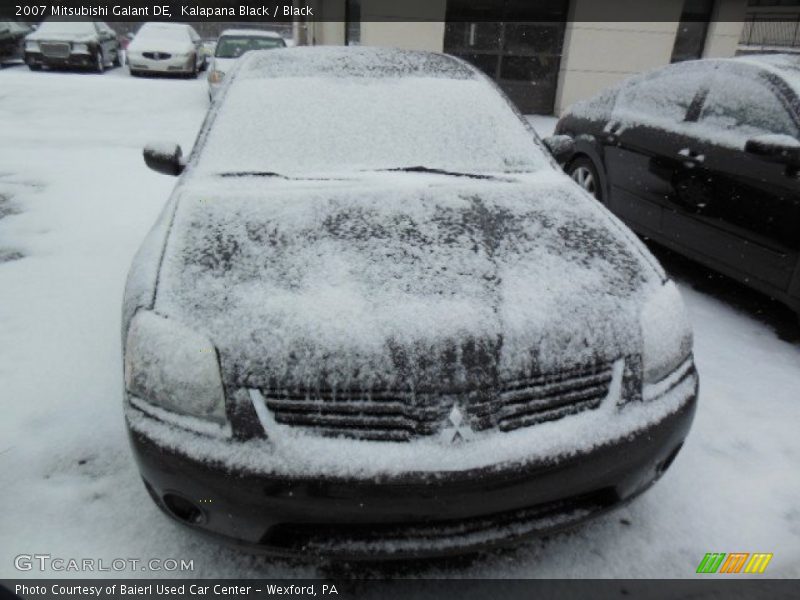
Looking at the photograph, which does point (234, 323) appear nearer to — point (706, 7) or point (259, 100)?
point (259, 100)

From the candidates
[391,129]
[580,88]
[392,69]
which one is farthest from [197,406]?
[580,88]

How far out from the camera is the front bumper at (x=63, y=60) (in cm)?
1448

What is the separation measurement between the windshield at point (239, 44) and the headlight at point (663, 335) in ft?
38.6

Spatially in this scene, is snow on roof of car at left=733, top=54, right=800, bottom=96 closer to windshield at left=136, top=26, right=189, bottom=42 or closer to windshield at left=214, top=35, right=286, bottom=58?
windshield at left=214, top=35, right=286, bottom=58

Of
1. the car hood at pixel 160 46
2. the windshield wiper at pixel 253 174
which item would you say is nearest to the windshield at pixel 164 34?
the car hood at pixel 160 46

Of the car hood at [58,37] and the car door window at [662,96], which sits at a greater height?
the car door window at [662,96]

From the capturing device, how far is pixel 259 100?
2.81 m

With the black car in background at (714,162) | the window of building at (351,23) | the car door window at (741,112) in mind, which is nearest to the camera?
the black car in background at (714,162)

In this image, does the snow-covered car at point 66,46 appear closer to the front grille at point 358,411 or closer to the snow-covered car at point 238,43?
the snow-covered car at point 238,43

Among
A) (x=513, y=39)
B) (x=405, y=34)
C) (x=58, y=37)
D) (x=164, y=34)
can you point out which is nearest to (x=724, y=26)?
(x=513, y=39)

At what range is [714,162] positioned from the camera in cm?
366

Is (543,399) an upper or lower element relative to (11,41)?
upper

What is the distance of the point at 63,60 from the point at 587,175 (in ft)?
47.7

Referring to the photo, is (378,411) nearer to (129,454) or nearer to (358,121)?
(129,454)
